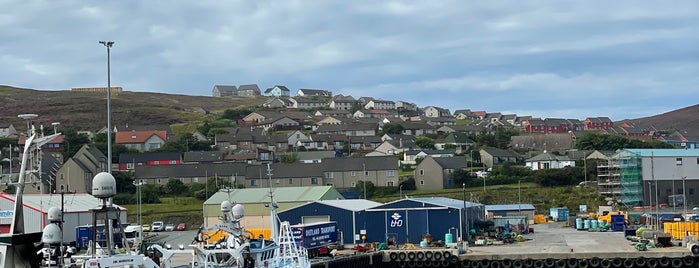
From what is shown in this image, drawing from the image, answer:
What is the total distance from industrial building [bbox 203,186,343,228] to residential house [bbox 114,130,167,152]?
56.4 metres

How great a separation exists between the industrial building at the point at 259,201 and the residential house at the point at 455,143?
58458 mm

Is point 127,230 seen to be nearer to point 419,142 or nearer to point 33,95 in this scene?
point 419,142

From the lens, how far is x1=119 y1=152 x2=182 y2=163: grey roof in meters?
107

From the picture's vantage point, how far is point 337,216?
53125 mm

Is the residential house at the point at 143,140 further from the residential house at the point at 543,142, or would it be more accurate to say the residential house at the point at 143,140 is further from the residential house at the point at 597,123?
the residential house at the point at 597,123

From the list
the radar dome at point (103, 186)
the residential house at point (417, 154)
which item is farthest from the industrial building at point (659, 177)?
the radar dome at point (103, 186)

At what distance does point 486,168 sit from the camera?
105250mm

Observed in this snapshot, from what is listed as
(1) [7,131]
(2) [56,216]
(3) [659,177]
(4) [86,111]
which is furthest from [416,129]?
(2) [56,216]

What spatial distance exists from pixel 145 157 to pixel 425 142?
41.5m

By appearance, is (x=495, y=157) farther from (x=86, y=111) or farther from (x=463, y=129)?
(x=86, y=111)

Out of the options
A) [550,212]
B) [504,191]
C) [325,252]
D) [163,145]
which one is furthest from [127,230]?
[163,145]

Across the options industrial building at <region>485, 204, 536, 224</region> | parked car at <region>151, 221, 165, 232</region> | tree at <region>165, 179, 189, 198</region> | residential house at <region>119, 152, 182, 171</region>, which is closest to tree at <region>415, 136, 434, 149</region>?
residential house at <region>119, 152, 182, 171</region>

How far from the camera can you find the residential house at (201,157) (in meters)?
108

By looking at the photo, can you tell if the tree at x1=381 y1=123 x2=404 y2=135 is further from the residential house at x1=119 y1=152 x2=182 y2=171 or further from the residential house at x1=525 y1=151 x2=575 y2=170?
the residential house at x1=119 y1=152 x2=182 y2=171
